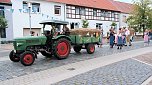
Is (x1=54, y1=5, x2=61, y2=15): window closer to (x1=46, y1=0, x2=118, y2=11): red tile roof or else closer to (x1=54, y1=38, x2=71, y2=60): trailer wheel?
(x1=46, y1=0, x2=118, y2=11): red tile roof

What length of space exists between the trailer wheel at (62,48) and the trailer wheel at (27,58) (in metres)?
1.68

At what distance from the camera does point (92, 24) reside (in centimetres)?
3975

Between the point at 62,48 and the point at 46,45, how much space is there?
0.91 meters

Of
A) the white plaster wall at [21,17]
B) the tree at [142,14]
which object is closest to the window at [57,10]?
the white plaster wall at [21,17]

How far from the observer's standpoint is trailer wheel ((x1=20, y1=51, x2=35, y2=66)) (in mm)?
10820

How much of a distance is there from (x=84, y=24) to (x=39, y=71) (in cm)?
2717

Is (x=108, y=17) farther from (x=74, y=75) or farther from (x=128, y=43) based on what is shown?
(x=74, y=75)

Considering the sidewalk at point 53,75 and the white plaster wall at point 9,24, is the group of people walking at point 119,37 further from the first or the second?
the white plaster wall at point 9,24

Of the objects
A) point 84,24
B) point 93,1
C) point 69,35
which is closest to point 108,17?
point 93,1

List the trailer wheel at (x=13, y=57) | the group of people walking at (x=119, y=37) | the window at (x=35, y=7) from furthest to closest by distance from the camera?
the window at (x=35, y=7), the group of people walking at (x=119, y=37), the trailer wheel at (x=13, y=57)

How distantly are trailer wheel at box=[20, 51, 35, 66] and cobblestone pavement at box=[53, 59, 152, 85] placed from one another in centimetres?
316

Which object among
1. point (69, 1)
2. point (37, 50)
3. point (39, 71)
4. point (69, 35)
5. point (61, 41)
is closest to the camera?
point (39, 71)

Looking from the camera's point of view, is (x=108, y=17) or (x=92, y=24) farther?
(x=108, y=17)

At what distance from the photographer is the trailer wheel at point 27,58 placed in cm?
1082
